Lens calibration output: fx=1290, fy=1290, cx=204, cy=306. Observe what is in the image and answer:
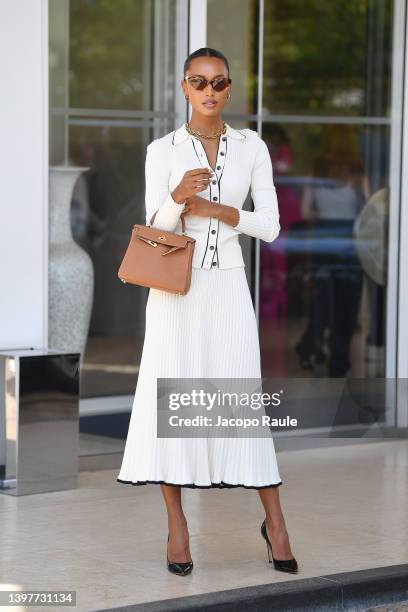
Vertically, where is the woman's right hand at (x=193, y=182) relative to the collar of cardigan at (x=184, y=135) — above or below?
below

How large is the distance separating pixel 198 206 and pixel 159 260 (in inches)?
9.4

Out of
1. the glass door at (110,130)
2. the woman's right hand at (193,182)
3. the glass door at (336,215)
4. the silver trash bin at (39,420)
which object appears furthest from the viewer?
the glass door at (336,215)

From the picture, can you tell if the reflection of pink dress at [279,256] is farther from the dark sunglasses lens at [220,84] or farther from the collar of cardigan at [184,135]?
the dark sunglasses lens at [220,84]

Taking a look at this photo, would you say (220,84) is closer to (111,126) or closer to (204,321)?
(204,321)

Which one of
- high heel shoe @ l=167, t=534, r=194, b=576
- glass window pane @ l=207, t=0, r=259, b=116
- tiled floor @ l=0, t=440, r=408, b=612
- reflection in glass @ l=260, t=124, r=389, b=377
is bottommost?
tiled floor @ l=0, t=440, r=408, b=612

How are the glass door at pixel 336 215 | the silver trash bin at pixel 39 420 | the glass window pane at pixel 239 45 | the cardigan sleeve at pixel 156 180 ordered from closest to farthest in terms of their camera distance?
the cardigan sleeve at pixel 156 180 → the silver trash bin at pixel 39 420 → the glass window pane at pixel 239 45 → the glass door at pixel 336 215

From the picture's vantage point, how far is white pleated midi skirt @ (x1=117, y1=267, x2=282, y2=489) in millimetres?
4688

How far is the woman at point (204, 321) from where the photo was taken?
15.4 feet

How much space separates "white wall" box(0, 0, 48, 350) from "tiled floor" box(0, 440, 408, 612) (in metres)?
0.89

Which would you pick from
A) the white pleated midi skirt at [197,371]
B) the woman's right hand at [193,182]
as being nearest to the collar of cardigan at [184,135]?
the woman's right hand at [193,182]

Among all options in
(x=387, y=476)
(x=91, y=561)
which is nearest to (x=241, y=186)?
(x=91, y=561)

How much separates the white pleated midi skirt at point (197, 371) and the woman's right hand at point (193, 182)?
0.34 metres

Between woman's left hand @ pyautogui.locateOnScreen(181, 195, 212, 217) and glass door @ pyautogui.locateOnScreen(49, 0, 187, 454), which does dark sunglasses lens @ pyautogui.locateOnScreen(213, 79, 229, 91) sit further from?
glass door @ pyautogui.locateOnScreen(49, 0, 187, 454)

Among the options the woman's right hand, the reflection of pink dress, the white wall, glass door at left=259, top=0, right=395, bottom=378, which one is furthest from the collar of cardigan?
the reflection of pink dress
